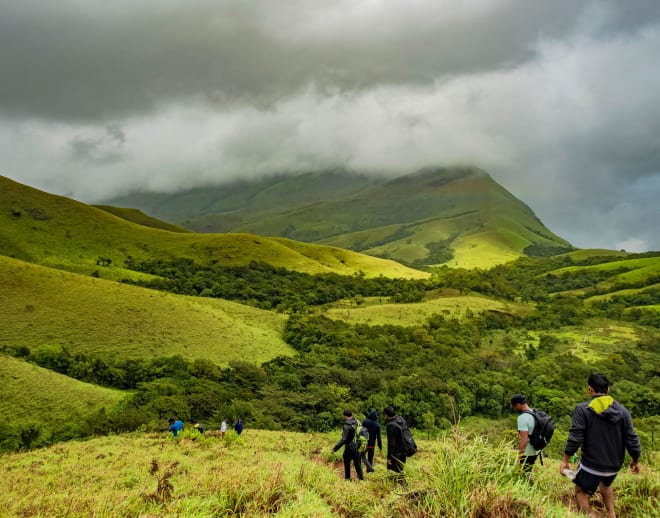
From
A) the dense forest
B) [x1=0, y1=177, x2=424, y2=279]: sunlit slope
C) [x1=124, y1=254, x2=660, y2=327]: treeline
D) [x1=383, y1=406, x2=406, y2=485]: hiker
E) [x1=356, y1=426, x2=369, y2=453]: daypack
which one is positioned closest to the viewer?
[x1=383, y1=406, x2=406, y2=485]: hiker

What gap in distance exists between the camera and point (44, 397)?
40.4 m

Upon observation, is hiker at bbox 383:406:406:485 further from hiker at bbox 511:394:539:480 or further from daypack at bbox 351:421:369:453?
hiker at bbox 511:394:539:480

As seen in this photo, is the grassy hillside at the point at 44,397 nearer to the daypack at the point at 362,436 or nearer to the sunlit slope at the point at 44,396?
the sunlit slope at the point at 44,396

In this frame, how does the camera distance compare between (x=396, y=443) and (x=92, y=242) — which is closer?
(x=396, y=443)

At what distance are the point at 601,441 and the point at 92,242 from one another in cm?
13880

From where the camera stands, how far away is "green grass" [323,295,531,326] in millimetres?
99438

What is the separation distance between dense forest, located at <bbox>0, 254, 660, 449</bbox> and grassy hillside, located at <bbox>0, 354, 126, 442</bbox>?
8.34ft

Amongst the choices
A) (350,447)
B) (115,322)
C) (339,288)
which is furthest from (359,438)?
(339,288)

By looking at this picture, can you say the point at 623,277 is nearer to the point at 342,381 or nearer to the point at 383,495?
the point at 342,381

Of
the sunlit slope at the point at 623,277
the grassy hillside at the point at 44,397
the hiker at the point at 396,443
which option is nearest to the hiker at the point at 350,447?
the hiker at the point at 396,443

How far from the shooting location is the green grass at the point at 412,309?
3915 inches

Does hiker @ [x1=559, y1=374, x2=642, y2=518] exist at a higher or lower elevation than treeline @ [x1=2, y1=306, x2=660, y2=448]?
higher

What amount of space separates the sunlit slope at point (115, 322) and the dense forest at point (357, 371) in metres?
4.43

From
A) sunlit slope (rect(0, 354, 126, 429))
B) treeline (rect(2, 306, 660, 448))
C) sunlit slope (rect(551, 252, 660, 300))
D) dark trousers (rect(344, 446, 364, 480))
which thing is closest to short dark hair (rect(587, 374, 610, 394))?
dark trousers (rect(344, 446, 364, 480))
